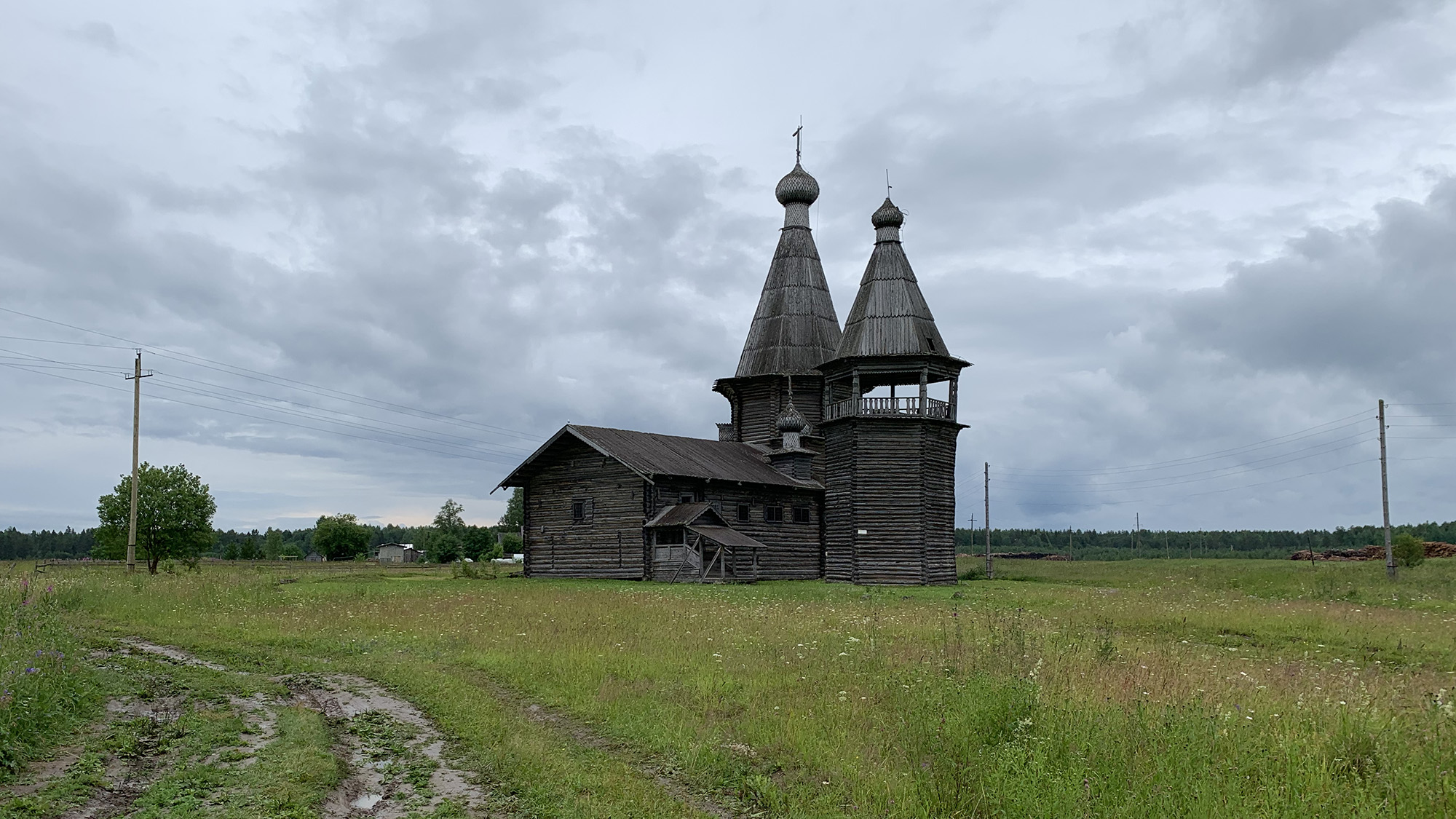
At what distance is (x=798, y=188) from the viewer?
1922 inches

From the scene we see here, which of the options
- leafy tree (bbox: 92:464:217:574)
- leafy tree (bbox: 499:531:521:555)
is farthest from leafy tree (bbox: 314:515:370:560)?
leafy tree (bbox: 92:464:217:574)

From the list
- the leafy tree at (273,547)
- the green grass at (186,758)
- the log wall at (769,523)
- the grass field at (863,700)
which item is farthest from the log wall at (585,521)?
the leafy tree at (273,547)

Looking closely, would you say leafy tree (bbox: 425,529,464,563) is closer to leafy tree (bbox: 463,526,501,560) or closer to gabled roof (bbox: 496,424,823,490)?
leafy tree (bbox: 463,526,501,560)

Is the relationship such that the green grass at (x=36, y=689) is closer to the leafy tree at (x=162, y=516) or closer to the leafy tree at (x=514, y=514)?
the leafy tree at (x=162, y=516)

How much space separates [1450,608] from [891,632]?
17.3 meters

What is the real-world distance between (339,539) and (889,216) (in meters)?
82.3

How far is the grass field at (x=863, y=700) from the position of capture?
23.1ft

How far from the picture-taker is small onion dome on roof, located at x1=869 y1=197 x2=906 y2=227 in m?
40.8

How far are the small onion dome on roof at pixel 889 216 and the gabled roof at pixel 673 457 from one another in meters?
11.5

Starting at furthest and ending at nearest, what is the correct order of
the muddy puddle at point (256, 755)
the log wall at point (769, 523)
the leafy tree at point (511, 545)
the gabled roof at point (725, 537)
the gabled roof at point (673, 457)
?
the leafy tree at point (511, 545) < the log wall at point (769, 523) < the gabled roof at point (673, 457) < the gabled roof at point (725, 537) < the muddy puddle at point (256, 755)

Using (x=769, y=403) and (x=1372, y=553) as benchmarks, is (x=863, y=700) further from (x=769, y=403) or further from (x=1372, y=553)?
(x=1372, y=553)

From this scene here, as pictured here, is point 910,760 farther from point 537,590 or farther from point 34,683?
point 537,590

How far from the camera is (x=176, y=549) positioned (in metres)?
55.6

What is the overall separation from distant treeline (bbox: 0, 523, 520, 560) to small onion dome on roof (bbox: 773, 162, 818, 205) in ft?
174
